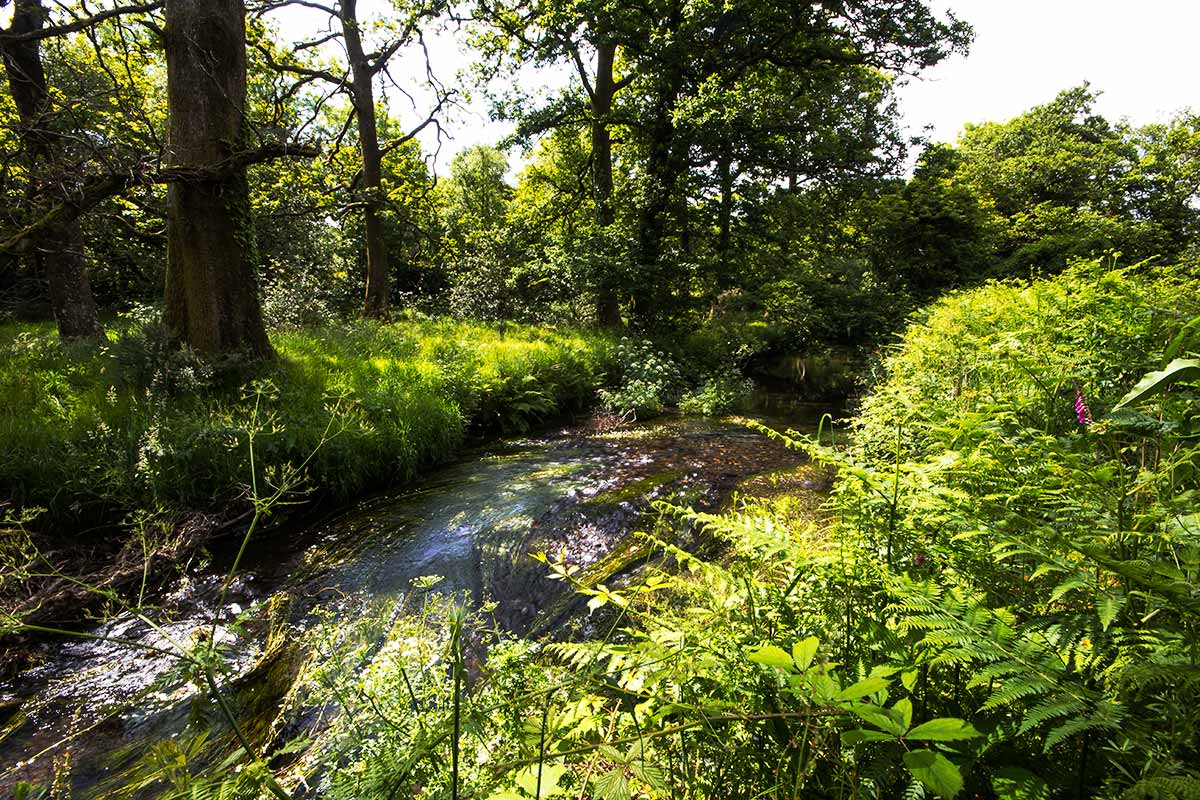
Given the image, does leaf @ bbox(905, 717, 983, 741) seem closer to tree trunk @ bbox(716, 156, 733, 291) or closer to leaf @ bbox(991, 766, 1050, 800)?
leaf @ bbox(991, 766, 1050, 800)

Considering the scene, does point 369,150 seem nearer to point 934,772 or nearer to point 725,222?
point 725,222

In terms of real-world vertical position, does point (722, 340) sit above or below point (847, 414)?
above

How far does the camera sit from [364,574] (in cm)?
429

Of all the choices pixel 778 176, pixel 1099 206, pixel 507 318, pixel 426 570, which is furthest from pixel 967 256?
pixel 426 570

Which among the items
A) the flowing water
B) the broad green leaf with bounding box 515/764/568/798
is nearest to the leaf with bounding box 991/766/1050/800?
the broad green leaf with bounding box 515/764/568/798

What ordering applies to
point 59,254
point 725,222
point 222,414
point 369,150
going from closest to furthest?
1. point 222,414
2. point 59,254
3. point 369,150
4. point 725,222

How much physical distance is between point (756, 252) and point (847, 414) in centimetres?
575

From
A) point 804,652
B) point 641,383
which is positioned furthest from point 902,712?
point 641,383

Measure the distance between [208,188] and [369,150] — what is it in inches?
258

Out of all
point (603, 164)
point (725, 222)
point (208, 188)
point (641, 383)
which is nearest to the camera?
point (208, 188)

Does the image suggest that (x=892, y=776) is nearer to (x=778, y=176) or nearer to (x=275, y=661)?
(x=275, y=661)

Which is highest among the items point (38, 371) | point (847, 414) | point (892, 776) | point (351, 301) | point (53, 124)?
point (53, 124)

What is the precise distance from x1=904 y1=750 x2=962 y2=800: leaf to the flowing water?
1464 millimetres

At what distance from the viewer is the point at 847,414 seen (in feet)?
34.6
